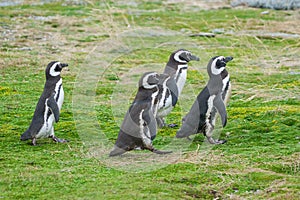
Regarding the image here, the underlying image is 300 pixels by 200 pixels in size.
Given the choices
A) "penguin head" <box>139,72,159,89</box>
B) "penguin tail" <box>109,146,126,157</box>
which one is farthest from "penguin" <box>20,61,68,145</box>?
"penguin head" <box>139,72,159,89</box>

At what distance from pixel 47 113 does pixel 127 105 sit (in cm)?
249

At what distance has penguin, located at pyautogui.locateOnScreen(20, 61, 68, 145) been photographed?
760 cm

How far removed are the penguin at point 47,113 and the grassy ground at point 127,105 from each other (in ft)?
0.44

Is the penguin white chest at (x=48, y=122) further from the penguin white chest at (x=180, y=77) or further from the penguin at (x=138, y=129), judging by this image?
the penguin white chest at (x=180, y=77)

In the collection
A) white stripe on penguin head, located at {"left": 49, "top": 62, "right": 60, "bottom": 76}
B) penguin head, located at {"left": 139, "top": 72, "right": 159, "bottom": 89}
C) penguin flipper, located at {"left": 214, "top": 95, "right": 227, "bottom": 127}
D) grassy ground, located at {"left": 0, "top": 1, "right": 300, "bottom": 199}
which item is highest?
penguin head, located at {"left": 139, "top": 72, "right": 159, "bottom": 89}

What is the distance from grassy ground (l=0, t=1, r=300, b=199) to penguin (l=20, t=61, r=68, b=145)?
0.44 ft

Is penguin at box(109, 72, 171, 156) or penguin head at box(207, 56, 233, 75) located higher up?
penguin head at box(207, 56, 233, 75)

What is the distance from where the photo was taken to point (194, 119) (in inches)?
301

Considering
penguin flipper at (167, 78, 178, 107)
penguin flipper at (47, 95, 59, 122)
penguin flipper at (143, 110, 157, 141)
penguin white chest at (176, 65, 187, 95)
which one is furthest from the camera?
penguin white chest at (176, 65, 187, 95)

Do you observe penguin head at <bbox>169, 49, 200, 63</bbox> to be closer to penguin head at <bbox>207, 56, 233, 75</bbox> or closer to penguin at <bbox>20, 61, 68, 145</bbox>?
penguin head at <bbox>207, 56, 233, 75</bbox>

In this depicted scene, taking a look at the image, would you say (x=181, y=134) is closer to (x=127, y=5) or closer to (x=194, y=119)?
(x=194, y=119)

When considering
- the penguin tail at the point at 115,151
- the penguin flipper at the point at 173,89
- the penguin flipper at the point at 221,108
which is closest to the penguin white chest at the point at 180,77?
the penguin flipper at the point at 173,89

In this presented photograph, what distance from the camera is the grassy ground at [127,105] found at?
Answer: 6.06 m

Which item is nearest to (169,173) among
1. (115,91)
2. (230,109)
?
(230,109)
